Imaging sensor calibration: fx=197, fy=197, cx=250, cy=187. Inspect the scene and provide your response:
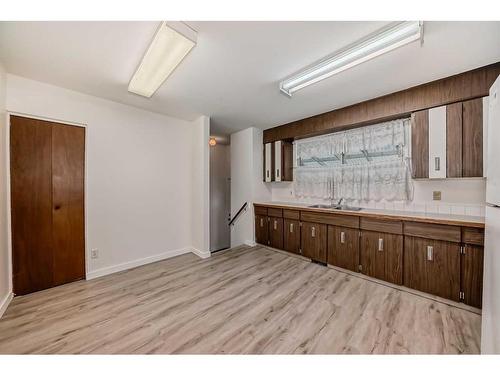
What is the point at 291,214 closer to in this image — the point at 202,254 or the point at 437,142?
the point at 202,254

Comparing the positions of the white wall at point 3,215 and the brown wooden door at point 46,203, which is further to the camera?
the brown wooden door at point 46,203

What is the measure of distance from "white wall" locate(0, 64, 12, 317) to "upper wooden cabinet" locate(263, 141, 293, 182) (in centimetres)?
365

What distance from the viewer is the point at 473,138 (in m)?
2.06

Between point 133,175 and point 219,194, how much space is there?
8.49 ft

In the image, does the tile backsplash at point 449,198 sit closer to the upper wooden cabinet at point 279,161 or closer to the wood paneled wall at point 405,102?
the wood paneled wall at point 405,102

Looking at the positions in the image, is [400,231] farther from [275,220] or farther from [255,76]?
[255,76]

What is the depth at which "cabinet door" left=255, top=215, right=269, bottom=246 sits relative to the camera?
394cm

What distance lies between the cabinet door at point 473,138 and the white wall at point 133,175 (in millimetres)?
3344

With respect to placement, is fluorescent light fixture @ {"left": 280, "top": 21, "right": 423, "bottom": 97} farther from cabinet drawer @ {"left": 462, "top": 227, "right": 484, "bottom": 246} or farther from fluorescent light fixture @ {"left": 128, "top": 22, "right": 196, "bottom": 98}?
cabinet drawer @ {"left": 462, "top": 227, "right": 484, "bottom": 246}

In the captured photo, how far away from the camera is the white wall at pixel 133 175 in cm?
251

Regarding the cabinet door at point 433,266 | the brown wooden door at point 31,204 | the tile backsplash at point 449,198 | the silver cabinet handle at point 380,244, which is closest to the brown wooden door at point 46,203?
the brown wooden door at point 31,204

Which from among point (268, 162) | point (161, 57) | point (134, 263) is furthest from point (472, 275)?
point (134, 263)

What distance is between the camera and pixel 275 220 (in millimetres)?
3777

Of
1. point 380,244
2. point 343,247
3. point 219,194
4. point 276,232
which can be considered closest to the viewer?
point 380,244
